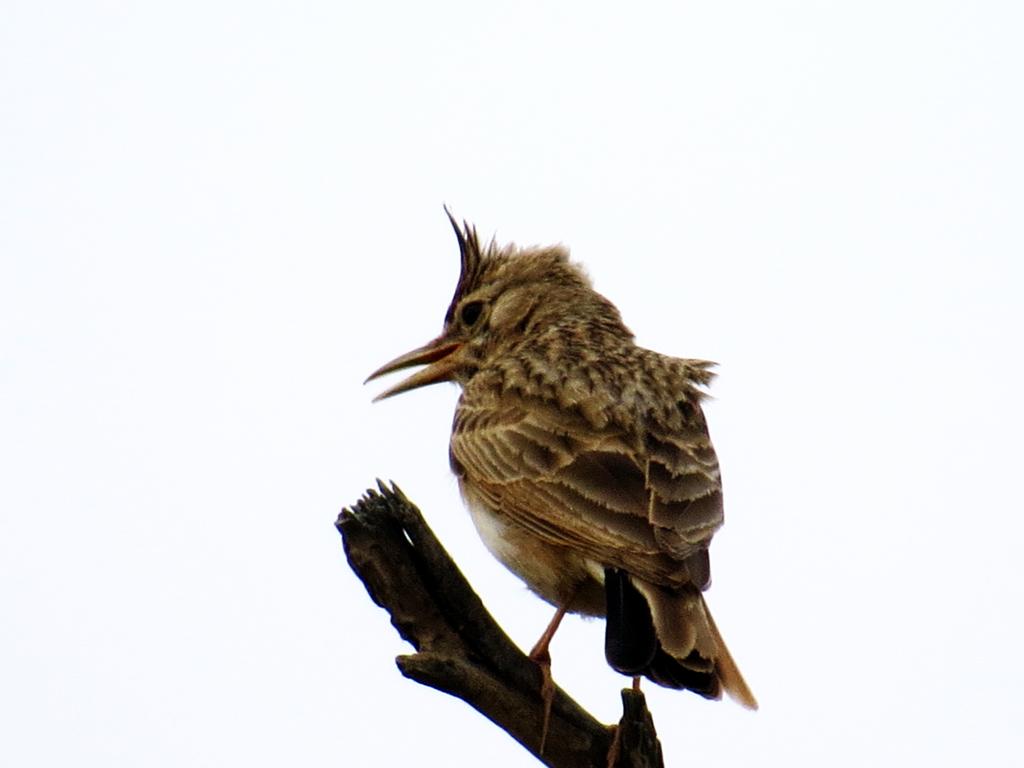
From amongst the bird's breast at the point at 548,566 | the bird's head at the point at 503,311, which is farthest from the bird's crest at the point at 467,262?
the bird's breast at the point at 548,566

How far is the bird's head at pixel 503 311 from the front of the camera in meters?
9.55

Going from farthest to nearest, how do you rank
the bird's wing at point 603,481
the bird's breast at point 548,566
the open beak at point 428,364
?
the open beak at point 428,364
the bird's breast at point 548,566
the bird's wing at point 603,481

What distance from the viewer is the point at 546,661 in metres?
6.48

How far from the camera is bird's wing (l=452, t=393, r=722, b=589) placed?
6.88 m

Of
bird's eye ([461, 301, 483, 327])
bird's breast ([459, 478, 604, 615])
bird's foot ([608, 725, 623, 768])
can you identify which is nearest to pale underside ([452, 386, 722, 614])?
bird's breast ([459, 478, 604, 615])

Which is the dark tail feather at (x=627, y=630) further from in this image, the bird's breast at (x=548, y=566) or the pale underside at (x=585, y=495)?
the bird's breast at (x=548, y=566)

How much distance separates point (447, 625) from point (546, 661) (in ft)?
2.52

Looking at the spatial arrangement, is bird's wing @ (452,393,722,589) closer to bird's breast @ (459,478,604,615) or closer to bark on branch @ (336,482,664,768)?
bird's breast @ (459,478,604,615)

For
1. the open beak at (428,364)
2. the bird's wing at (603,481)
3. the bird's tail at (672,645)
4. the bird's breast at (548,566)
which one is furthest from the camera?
the open beak at (428,364)

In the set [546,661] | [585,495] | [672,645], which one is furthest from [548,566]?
[672,645]

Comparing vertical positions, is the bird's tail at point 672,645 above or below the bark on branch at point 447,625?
above

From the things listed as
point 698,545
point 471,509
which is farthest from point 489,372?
point 698,545

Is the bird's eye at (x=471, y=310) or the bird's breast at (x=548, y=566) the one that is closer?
the bird's breast at (x=548, y=566)

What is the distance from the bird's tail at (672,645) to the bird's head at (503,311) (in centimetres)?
280
